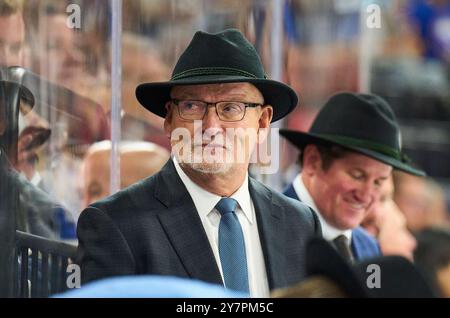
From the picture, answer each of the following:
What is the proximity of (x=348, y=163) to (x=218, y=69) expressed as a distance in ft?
1.42

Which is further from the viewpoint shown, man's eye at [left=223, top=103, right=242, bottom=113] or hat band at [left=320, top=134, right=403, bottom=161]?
hat band at [left=320, top=134, right=403, bottom=161]

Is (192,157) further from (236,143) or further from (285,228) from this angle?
(285,228)

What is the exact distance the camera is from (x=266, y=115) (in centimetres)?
258

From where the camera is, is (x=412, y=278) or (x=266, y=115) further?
(x=266, y=115)

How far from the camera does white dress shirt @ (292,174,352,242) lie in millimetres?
2621

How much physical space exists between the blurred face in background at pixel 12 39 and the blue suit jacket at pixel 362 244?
760mm

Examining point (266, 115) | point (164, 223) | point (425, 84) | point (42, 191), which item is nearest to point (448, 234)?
point (425, 84)

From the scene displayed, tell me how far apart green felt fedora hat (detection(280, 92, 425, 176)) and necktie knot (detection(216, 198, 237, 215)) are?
224 mm

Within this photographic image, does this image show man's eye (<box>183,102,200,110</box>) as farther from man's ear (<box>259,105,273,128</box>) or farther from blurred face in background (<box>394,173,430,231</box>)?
blurred face in background (<box>394,173,430,231</box>)

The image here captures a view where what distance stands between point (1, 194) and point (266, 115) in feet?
2.29

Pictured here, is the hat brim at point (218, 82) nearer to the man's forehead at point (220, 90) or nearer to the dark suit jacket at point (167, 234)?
the man's forehead at point (220, 90)

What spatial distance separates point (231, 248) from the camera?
2.53 metres

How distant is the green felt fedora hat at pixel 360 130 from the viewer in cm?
264

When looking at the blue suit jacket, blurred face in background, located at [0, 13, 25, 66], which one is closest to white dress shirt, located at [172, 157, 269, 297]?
the blue suit jacket
